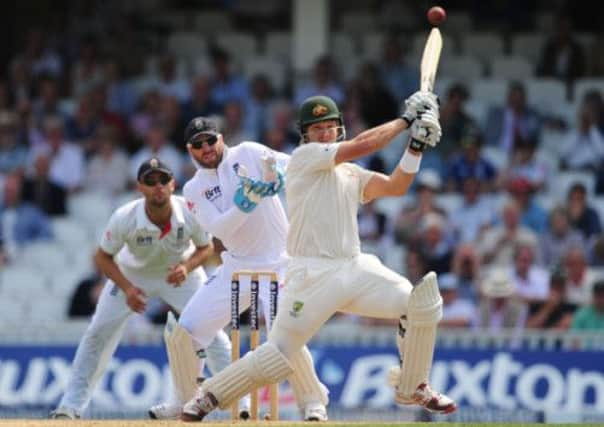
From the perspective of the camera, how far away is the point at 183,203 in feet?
41.8

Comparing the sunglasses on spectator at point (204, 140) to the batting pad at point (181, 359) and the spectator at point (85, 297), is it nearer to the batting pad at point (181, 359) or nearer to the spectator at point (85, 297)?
the batting pad at point (181, 359)

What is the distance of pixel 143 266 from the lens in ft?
42.2

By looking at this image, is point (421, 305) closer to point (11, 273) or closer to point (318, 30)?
point (11, 273)

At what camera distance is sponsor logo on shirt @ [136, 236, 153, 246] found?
41.5ft

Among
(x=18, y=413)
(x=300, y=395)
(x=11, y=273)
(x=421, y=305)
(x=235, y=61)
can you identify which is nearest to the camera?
(x=421, y=305)

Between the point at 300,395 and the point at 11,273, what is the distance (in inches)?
A: 257

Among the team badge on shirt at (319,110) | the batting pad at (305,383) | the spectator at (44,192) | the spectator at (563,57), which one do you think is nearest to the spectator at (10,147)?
the spectator at (44,192)

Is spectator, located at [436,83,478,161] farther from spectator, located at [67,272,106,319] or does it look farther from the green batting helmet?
the green batting helmet

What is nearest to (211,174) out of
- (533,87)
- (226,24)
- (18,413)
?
(18,413)

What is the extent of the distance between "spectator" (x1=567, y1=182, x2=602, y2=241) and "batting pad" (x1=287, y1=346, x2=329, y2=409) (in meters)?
5.78

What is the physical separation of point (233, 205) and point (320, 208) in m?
1.13

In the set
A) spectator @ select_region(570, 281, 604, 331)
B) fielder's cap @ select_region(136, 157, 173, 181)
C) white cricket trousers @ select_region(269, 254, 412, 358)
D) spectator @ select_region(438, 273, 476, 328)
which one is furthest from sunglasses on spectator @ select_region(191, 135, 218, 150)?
spectator @ select_region(570, 281, 604, 331)

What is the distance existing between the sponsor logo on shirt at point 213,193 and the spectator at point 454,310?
4320 mm

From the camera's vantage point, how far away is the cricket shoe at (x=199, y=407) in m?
10.7
